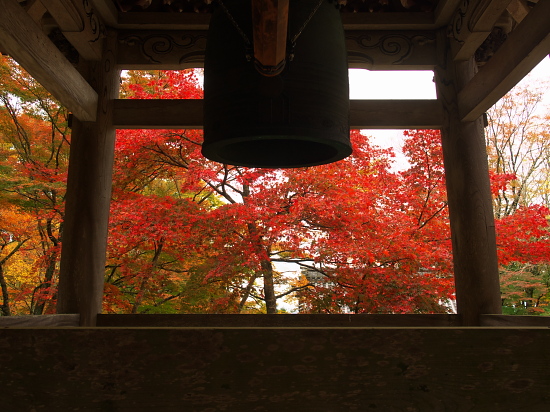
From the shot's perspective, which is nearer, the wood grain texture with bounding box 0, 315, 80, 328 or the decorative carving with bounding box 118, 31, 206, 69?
the wood grain texture with bounding box 0, 315, 80, 328

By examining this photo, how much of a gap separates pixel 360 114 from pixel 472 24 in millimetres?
935

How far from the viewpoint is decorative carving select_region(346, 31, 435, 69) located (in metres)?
3.49

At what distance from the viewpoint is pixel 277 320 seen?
3.23m

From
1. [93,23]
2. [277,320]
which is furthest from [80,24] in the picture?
[277,320]

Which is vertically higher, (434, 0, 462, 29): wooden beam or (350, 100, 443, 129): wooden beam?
(434, 0, 462, 29): wooden beam

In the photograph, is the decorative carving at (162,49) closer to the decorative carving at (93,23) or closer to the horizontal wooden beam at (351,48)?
the horizontal wooden beam at (351,48)

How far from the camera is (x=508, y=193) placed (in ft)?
30.8

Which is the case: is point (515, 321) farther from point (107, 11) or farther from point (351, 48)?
point (107, 11)

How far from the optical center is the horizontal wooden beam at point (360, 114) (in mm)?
3383

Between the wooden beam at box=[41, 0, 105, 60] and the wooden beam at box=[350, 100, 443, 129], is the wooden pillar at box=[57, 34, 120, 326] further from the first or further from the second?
the wooden beam at box=[350, 100, 443, 129]

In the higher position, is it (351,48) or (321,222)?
(351,48)

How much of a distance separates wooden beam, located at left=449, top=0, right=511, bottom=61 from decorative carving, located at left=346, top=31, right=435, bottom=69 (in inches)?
8.0

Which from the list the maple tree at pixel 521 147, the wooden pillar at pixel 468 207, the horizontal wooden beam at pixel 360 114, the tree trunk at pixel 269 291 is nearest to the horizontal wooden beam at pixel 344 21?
the wooden pillar at pixel 468 207

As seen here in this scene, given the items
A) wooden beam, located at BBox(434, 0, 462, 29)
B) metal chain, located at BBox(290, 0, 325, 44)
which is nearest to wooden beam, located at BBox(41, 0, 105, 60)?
metal chain, located at BBox(290, 0, 325, 44)
